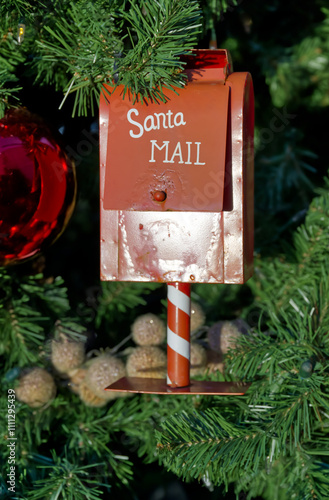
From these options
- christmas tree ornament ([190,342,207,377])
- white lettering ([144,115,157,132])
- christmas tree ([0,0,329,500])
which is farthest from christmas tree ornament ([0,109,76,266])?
christmas tree ornament ([190,342,207,377])

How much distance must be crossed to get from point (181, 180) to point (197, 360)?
24 centimetres

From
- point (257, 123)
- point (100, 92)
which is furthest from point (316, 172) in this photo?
point (100, 92)

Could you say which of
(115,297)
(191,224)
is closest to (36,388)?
(115,297)

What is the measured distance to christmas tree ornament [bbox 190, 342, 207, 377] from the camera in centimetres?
74

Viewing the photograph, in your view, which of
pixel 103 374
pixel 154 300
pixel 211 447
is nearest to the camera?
pixel 211 447

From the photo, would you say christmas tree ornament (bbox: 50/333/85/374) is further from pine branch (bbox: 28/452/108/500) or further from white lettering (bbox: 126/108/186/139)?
white lettering (bbox: 126/108/186/139)

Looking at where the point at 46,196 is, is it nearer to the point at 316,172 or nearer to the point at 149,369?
the point at 149,369

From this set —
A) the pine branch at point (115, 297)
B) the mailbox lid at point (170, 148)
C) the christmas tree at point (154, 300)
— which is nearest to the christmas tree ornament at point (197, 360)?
the christmas tree at point (154, 300)

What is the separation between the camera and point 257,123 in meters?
0.84

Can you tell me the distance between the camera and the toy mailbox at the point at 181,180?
24.3 inches

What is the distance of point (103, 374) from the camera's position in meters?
0.72

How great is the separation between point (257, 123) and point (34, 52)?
325 mm

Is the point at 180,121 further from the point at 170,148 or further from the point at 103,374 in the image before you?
the point at 103,374

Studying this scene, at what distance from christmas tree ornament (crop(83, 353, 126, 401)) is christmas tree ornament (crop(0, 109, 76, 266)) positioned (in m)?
0.16
